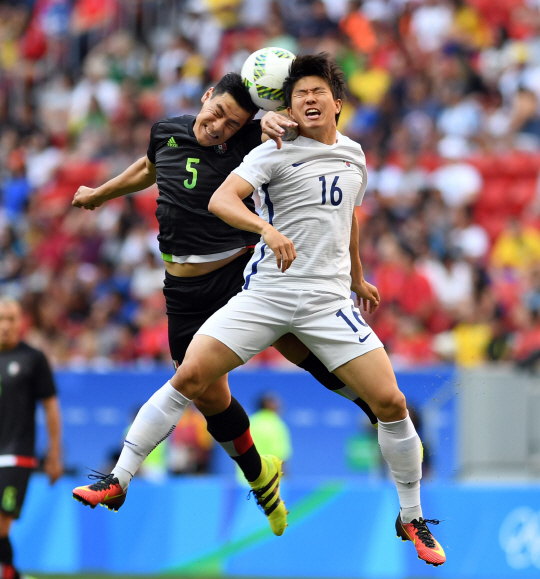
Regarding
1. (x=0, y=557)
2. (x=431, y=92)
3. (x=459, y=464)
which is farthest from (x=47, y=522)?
(x=431, y=92)

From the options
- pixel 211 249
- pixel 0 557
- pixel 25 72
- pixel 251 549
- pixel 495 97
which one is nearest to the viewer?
pixel 211 249

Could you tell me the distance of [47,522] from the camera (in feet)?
39.1

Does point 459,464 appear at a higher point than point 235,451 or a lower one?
lower

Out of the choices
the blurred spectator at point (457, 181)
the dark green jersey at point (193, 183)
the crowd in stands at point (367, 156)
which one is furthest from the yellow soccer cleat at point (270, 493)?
the blurred spectator at point (457, 181)

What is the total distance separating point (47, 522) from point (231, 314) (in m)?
6.77

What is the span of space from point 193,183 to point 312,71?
0.98 meters

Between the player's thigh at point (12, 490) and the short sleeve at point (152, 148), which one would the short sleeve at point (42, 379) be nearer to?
the player's thigh at point (12, 490)

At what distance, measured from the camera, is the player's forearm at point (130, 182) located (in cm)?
677

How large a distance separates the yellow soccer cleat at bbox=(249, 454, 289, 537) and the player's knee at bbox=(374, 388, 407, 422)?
121cm

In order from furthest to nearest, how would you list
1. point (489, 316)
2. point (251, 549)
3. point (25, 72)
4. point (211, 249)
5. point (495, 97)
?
point (25, 72), point (495, 97), point (489, 316), point (251, 549), point (211, 249)

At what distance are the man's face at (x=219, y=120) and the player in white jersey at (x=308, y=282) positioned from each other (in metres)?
0.37

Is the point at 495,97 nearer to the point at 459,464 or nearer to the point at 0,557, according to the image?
the point at 459,464

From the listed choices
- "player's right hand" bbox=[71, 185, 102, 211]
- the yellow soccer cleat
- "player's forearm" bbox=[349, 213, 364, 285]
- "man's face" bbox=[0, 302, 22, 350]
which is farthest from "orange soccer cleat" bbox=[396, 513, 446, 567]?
"man's face" bbox=[0, 302, 22, 350]

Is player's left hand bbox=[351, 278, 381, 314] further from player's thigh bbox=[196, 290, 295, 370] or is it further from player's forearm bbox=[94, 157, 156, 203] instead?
player's forearm bbox=[94, 157, 156, 203]
